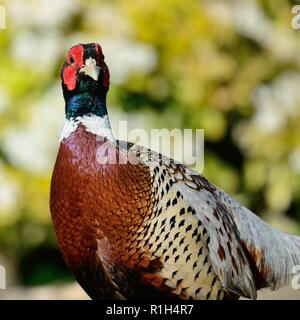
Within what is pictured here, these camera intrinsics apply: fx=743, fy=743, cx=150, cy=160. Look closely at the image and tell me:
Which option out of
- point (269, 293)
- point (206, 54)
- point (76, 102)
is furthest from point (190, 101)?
point (76, 102)

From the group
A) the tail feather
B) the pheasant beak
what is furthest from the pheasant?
the tail feather

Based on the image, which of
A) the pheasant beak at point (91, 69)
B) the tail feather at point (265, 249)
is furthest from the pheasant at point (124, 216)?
the tail feather at point (265, 249)

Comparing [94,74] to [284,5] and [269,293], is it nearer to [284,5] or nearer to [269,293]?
[269,293]

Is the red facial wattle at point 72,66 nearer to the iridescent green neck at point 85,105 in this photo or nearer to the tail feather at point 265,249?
the iridescent green neck at point 85,105

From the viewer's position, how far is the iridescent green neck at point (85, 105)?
214 centimetres

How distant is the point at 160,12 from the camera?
4109 mm

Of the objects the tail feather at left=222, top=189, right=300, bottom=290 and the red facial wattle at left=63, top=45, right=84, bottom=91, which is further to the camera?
the tail feather at left=222, top=189, right=300, bottom=290

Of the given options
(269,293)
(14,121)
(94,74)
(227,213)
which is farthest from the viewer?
(14,121)

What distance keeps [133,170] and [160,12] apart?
2.17m

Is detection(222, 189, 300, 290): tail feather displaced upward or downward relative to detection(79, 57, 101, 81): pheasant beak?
downward

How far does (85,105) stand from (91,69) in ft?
0.37

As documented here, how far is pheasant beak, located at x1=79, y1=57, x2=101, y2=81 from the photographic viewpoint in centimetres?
209

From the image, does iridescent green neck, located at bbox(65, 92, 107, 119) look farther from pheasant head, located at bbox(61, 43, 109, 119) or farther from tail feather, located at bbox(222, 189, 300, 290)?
tail feather, located at bbox(222, 189, 300, 290)

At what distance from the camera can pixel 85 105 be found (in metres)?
2.14
